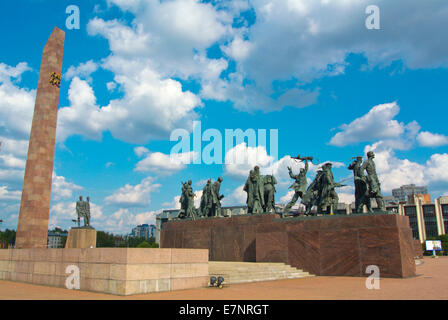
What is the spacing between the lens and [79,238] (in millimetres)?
24938

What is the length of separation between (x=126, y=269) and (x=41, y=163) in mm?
14798

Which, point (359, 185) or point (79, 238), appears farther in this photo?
point (79, 238)

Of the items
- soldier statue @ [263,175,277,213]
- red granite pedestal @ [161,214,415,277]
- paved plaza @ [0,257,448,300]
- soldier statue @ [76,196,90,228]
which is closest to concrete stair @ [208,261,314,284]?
red granite pedestal @ [161,214,415,277]

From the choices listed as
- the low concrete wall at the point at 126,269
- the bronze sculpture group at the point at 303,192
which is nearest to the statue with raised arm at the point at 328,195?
the bronze sculpture group at the point at 303,192

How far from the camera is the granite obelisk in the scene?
22.1 meters

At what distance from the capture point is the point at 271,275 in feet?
51.2

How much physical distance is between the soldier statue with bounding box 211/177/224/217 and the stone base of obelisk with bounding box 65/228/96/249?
28.1ft

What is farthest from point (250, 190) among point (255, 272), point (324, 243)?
point (255, 272)

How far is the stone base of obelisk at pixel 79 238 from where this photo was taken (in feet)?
81.1

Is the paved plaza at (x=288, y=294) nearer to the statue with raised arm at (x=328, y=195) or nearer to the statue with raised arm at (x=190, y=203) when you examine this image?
the statue with raised arm at (x=328, y=195)

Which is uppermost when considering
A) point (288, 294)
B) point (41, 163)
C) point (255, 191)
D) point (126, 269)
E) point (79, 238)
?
point (41, 163)

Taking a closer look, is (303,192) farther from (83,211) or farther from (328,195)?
(83,211)

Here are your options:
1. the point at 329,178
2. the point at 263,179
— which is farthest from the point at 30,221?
the point at 329,178

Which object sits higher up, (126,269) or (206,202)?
(206,202)
